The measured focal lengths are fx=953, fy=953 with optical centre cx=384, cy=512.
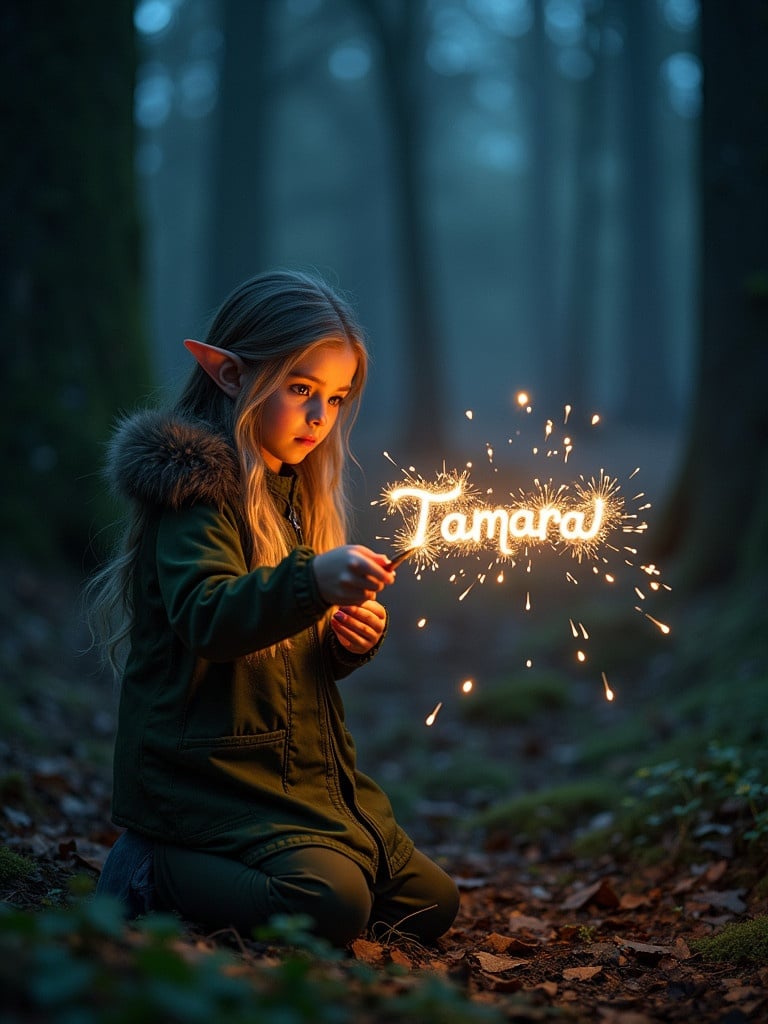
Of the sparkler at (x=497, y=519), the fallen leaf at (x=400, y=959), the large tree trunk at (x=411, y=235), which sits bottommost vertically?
the fallen leaf at (x=400, y=959)

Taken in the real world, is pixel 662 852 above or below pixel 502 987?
above

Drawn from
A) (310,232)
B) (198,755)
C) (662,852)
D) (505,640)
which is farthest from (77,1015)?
(310,232)

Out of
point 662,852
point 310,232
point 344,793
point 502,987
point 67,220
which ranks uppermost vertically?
point 310,232

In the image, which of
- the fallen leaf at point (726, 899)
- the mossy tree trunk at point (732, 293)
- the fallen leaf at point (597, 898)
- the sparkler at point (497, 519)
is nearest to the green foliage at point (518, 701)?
the mossy tree trunk at point (732, 293)

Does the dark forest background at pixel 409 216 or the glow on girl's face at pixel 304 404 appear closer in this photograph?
the glow on girl's face at pixel 304 404

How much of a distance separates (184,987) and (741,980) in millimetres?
1952

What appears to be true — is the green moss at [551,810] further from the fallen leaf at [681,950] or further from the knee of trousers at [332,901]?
the knee of trousers at [332,901]

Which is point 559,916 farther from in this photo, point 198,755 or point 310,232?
point 310,232

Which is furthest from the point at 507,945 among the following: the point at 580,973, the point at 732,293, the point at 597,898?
the point at 732,293

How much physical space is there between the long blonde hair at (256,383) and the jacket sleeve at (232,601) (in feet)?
0.99

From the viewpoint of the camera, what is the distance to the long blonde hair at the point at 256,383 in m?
3.09

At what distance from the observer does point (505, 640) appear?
9.98m

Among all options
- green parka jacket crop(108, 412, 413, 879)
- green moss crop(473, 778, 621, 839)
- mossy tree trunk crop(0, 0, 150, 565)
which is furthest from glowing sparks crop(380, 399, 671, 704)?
mossy tree trunk crop(0, 0, 150, 565)

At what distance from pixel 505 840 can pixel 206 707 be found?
239cm
